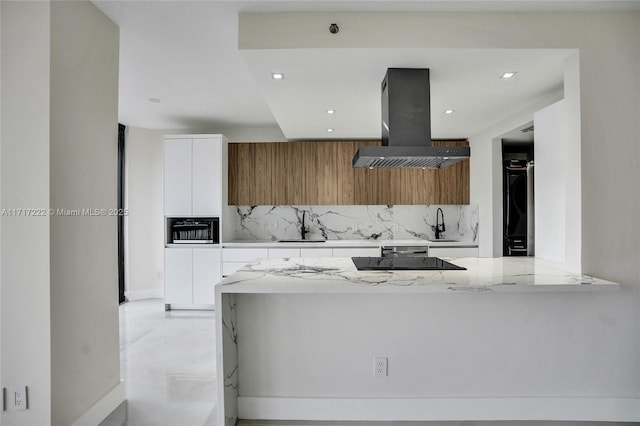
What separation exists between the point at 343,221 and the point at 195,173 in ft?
7.01

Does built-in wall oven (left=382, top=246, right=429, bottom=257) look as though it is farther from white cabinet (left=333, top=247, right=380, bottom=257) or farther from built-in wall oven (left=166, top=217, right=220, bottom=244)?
built-in wall oven (left=166, top=217, right=220, bottom=244)

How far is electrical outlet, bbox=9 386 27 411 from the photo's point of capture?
6.31 ft

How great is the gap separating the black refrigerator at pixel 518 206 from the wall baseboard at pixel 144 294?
477 cm

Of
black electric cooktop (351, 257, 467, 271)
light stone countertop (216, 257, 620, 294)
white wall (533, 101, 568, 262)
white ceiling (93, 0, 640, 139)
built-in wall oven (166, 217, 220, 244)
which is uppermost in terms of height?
white ceiling (93, 0, 640, 139)

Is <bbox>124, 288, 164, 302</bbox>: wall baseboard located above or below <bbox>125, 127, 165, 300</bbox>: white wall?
below

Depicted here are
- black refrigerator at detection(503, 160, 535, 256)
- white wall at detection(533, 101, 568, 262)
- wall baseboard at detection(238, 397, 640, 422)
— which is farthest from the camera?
black refrigerator at detection(503, 160, 535, 256)

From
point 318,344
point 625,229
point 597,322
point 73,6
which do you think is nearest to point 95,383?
point 318,344

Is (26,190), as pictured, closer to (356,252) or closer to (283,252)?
(283,252)

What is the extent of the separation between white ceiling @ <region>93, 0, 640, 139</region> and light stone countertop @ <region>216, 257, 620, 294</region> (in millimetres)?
1360

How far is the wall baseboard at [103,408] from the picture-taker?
7.14 ft

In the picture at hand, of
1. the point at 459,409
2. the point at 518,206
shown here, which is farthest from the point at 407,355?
the point at 518,206

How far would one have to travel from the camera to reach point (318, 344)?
2361mm

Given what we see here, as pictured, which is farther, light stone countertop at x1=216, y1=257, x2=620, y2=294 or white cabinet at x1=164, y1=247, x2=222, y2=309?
white cabinet at x1=164, y1=247, x2=222, y2=309

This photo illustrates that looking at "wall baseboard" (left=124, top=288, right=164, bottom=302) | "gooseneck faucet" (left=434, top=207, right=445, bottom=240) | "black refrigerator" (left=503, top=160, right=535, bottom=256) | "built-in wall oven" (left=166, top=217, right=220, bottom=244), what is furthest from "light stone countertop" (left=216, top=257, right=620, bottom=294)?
"wall baseboard" (left=124, top=288, right=164, bottom=302)
